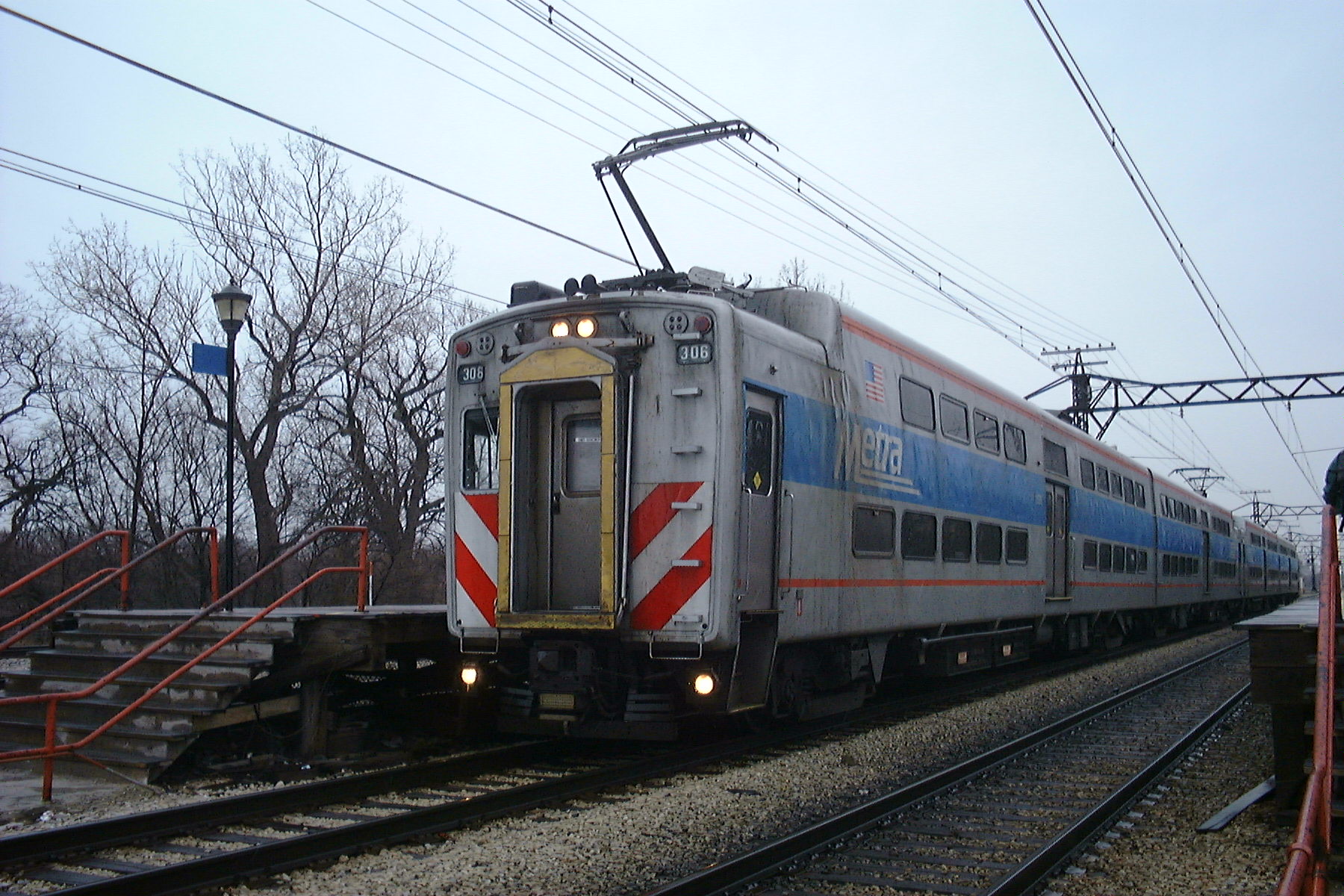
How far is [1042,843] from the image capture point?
6516mm

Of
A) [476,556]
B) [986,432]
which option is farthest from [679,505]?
[986,432]

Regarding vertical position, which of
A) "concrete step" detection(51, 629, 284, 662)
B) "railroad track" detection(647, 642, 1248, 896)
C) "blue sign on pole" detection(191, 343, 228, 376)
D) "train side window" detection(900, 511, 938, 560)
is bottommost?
"railroad track" detection(647, 642, 1248, 896)

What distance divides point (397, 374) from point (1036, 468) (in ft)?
58.8

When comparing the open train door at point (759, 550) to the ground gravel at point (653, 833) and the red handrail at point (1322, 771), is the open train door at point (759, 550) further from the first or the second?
the red handrail at point (1322, 771)

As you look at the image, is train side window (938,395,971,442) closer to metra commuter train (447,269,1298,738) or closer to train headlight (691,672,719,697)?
metra commuter train (447,269,1298,738)

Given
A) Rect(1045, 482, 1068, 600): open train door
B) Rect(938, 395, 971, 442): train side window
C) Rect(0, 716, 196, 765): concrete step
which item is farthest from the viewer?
Rect(1045, 482, 1068, 600): open train door

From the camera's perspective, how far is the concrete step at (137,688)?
8.27 meters

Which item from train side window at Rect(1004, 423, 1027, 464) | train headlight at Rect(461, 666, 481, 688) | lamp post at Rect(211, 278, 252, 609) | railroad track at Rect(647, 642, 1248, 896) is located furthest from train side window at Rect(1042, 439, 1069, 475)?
lamp post at Rect(211, 278, 252, 609)

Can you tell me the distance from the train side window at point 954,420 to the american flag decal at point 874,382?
161cm

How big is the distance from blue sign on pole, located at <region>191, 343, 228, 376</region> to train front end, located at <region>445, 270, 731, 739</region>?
163 inches

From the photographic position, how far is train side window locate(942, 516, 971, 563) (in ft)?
39.5

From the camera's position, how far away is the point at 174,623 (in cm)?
944

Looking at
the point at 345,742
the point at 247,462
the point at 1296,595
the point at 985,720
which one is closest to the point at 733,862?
the point at 345,742

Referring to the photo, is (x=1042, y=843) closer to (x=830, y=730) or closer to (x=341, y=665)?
(x=830, y=730)
